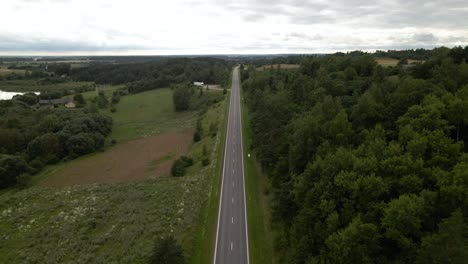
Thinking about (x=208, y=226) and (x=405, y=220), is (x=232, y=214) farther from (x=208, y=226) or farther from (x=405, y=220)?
(x=405, y=220)

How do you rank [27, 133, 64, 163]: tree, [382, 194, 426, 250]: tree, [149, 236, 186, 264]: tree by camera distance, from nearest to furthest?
[382, 194, 426, 250]: tree, [149, 236, 186, 264]: tree, [27, 133, 64, 163]: tree

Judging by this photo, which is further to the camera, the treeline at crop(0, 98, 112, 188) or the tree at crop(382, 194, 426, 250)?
the treeline at crop(0, 98, 112, 188)

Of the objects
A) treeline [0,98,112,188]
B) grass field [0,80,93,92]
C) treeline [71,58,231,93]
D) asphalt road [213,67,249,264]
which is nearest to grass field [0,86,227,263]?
asphalt road [213,67,249,264]

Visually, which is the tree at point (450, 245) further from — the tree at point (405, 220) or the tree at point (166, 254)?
the tree at point (166, 254)

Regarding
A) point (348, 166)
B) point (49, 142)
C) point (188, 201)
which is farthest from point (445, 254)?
point (49, 142)

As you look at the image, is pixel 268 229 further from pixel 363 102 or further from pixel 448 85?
pixel 448 85

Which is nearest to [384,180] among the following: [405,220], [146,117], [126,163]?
[405,220]

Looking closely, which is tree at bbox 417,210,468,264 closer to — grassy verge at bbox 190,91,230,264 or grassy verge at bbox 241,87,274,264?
grassy verge at bbox 241,87,274,264

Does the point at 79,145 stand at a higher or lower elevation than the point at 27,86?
lower
